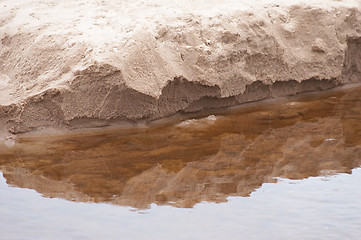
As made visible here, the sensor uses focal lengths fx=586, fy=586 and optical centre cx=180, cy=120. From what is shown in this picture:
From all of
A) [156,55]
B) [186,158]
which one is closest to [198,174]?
[186,158]

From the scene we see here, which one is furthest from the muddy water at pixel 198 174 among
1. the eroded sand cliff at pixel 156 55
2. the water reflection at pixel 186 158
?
the eroded sand cliff at pixel 156 55

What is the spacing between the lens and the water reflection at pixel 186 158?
3.14m

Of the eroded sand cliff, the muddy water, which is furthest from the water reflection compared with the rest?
the eroded sand cliff

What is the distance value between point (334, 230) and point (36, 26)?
277 cm

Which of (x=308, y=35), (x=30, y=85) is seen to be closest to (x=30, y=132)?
(x=30, y=85)

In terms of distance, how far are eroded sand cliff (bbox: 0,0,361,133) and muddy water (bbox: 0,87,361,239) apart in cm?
19

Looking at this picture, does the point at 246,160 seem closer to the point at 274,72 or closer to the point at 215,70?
the point at 215,70

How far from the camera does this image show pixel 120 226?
2656 millimetres

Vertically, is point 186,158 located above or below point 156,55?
below

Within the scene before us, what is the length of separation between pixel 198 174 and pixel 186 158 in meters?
0.26

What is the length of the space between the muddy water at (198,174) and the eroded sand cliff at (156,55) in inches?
7.5

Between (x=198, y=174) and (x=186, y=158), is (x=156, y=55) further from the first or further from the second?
(x=198, y=174)

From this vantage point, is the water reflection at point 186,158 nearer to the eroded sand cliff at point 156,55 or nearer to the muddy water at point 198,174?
the muddy water at point 198,174

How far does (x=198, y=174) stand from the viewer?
11.1 feet
